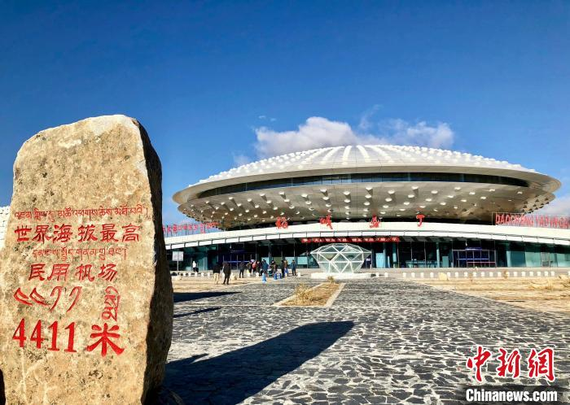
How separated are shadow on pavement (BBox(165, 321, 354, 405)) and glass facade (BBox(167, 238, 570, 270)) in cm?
5235

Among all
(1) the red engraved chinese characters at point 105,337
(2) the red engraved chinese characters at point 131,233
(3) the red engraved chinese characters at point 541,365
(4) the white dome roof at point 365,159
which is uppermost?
(4) the white dome roof at point 365,159

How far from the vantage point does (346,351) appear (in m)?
8.41

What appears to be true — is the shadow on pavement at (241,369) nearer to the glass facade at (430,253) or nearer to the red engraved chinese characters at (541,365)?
the red engraved chinese characters at (541,365)

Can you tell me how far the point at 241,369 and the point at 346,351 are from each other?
2.29 meters

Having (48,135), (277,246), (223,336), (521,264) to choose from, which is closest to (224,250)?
(277,246)

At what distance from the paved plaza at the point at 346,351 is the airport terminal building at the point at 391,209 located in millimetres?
43806

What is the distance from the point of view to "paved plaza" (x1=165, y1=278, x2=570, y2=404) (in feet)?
19.7

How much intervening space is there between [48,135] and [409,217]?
218 ft

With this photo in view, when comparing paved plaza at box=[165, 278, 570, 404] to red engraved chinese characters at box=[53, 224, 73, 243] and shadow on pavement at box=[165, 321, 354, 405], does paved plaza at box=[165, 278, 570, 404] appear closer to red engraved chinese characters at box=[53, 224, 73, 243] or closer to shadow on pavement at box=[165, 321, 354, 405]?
shadow on pavement at box=[165, 321, 354, 405]

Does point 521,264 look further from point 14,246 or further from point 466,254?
point 14,246

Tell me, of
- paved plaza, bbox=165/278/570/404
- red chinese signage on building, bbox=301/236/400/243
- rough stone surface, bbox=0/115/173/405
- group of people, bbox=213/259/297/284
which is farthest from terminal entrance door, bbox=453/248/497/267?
rough stone surface, bbox=0/115/173/405

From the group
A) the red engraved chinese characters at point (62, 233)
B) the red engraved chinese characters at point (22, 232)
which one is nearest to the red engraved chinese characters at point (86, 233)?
the red engraved chinese characters at point (62, 233)

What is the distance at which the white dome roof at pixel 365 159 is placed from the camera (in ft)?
191

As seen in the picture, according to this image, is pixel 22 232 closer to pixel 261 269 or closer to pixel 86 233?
pixel 86 233
